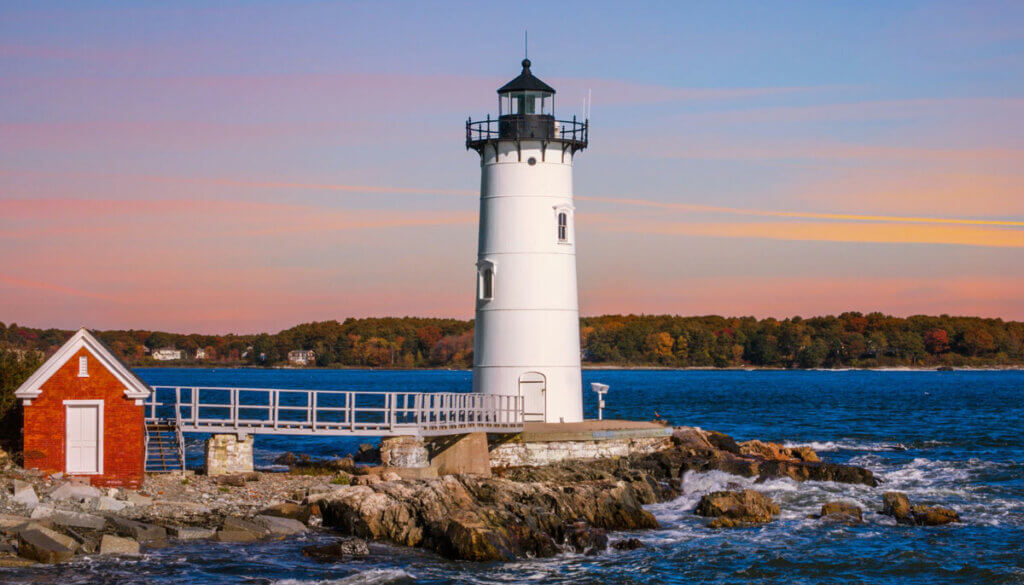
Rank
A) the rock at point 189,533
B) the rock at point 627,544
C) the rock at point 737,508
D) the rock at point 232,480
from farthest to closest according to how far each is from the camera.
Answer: the rock at point 737,508 < the rock at point 232,480 < the rock at point 627,544 < the rock at point 189,533

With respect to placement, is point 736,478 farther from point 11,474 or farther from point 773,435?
point 773,435

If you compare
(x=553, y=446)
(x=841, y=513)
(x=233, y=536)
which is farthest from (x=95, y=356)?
(x=841, y=513)

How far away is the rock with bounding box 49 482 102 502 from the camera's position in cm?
2305

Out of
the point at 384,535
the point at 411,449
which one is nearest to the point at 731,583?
the point at 384,535

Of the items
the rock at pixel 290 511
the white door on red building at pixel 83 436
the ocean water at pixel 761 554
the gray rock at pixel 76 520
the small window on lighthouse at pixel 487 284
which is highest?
the small window on lighthouse at pixel 487 284

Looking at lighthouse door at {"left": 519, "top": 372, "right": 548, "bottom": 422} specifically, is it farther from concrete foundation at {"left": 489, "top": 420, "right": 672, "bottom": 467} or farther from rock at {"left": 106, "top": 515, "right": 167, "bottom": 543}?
rock at {"left": 106, "top": 515, "right": 167, "bottom": 543}

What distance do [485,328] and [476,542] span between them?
41.8ft

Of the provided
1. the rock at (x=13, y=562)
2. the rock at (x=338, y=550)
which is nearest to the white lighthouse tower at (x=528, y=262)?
the rock at (x=338, y=550)

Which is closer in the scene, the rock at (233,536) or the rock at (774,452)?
the rock at (233,536)

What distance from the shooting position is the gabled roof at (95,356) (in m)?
24.8

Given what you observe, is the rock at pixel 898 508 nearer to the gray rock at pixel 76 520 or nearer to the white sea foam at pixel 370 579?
the white sea foam at pixel 370 579

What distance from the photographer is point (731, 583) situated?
2180 cm

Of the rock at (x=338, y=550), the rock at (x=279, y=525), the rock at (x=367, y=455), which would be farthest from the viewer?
the rock at (x=367, y=455)

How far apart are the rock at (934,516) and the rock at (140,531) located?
51.9 ft
